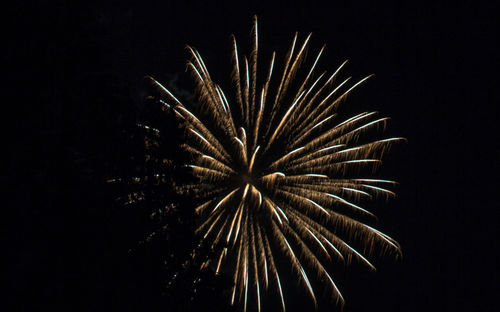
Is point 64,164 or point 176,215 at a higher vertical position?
point 64,164

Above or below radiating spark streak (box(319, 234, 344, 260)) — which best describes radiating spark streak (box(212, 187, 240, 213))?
above

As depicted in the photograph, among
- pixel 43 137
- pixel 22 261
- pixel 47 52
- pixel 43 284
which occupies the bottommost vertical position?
pixel 43 284

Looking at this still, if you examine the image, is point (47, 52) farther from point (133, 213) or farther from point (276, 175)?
point (276, 175)

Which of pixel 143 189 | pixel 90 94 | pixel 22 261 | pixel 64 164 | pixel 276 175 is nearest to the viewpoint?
pixel 22 261

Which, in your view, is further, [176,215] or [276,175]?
[276,175]

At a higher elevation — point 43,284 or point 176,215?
point 176,215

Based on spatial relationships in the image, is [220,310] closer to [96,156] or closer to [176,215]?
[176,215]

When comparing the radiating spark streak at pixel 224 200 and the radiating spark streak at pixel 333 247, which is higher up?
the radiating spark streak at pixel 224 200

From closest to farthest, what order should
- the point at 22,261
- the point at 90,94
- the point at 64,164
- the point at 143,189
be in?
the point at 22,261 → the point at 64,164 → the point at 90,94 → the point at 143,189

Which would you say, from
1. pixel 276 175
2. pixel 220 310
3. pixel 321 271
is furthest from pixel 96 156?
pixel 321 271
